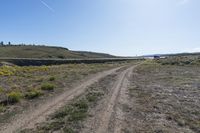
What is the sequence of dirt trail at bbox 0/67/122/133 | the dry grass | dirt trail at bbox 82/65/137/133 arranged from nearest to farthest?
dirt trail at bbox 82/65/137/133 → the dry grass → dirt trail at bbox 0/67/122/133

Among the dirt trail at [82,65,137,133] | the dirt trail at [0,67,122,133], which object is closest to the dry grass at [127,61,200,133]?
the dirt trail at [82,65,137,133]

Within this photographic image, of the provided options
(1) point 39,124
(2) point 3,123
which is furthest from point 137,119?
(2) point 3,123

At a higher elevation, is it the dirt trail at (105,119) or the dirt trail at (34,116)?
the dirt trail at (105,119)

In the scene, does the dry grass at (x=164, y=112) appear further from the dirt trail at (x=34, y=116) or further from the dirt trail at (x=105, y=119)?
the dirt trail at (x=34, y=116)

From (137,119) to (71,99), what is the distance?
586cm

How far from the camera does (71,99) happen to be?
1631 cm

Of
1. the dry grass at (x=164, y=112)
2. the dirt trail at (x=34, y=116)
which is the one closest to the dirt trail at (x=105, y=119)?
the dry grass at (x=164, y=112)

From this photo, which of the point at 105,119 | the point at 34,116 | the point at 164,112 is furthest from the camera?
the point at 164,112

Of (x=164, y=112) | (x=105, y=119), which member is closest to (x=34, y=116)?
(x=105, y=119)

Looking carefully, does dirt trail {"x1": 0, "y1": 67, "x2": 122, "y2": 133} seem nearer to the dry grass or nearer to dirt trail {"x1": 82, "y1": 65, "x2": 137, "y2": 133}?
dirt trail {"x1": 82, "y1": 65, "x2": 137, "y2": 133}

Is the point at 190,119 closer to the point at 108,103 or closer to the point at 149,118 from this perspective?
the point at 149,118

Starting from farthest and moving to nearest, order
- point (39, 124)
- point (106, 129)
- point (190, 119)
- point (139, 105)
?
1. point (139, 105)
2. point (190, 119)
3. point (39, 124)
4. point (106, 129)

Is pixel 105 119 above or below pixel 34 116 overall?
above

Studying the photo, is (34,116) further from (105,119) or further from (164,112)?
(164,112)
